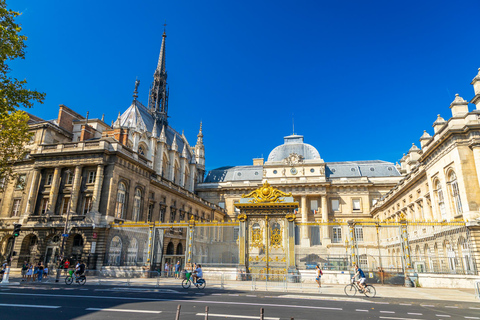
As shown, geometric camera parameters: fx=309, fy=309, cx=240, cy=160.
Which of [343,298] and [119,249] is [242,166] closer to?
[119,249]

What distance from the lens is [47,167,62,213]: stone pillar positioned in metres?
26.9

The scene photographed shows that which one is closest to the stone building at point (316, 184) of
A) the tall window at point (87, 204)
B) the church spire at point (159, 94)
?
the church spire at point (159, 94)

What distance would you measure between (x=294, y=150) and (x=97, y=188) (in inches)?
1579

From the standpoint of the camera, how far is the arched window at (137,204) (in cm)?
3019

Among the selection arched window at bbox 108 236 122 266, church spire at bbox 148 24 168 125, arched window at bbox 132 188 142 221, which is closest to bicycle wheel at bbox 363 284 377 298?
arched window at bbox 108 236 122 266

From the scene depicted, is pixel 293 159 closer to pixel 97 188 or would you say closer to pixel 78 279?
pixel 97 188

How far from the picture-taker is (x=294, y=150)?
59.1m

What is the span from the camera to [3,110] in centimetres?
1786

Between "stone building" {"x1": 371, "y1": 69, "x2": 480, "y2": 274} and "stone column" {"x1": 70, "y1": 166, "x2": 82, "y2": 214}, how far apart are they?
26553mm

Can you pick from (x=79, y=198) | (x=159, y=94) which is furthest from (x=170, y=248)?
(x=159, y=94)

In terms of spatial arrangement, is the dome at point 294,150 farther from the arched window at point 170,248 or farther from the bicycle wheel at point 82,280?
the bicycle wheel at point 82,280

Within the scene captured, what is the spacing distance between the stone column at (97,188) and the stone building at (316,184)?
28.5 metres

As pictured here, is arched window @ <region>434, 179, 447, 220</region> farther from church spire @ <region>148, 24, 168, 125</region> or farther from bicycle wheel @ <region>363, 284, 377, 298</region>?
church spire @ <region>148, 24, 168, 125</region>

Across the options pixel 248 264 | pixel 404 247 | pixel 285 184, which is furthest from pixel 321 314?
pixel 285 184
